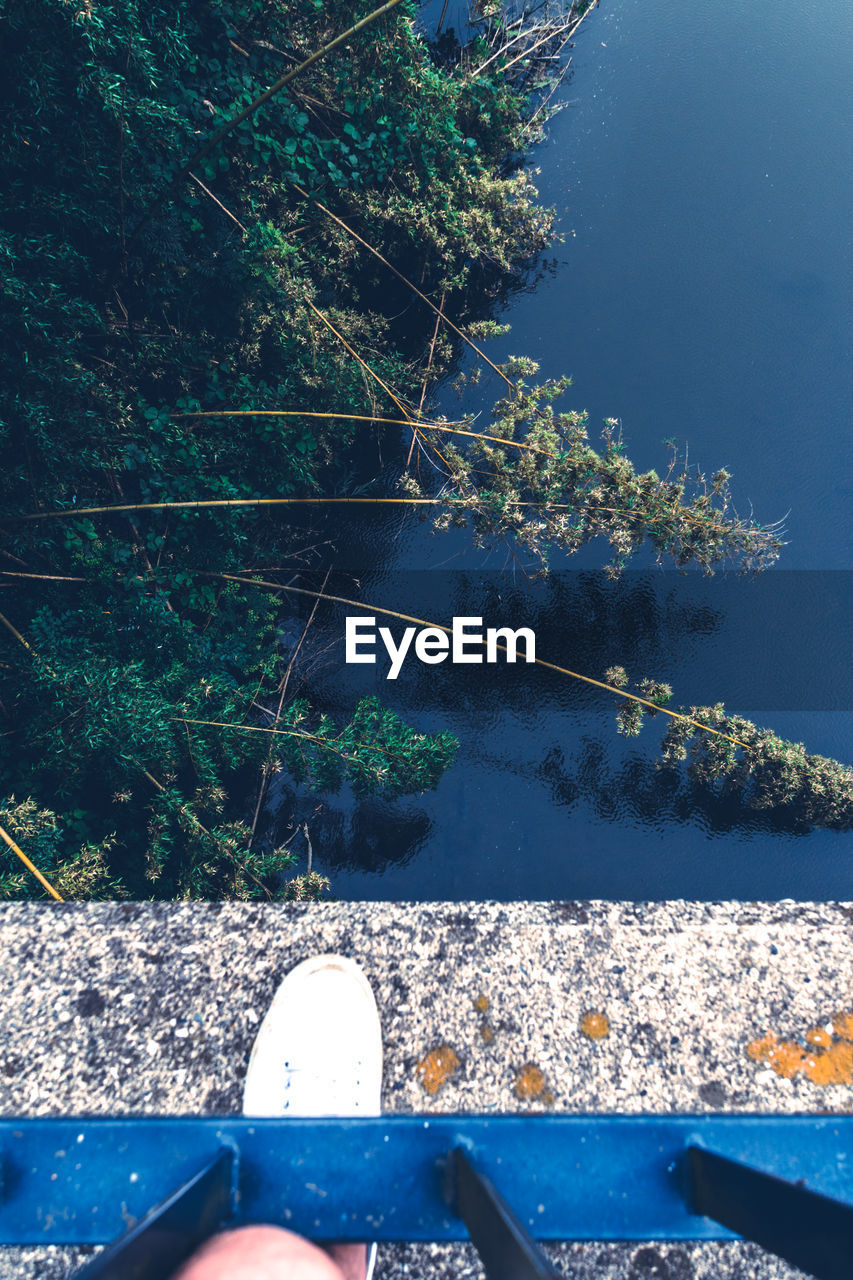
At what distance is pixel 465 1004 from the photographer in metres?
1.90

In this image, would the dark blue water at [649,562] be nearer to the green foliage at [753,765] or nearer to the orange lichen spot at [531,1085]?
the green foliage at [753,765]

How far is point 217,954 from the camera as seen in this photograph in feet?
6.49

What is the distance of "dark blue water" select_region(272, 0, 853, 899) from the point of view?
264 cm

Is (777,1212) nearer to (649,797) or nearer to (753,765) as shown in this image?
(649,797)

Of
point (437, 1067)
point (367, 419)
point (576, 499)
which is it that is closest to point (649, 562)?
point (576, 499)

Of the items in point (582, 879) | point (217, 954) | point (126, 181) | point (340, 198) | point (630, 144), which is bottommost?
point (217, 954)

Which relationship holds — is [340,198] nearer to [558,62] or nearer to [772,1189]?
[558,62]

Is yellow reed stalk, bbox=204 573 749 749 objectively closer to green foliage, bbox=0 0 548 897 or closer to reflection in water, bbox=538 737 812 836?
green foliage, bbox=0 0 548 897

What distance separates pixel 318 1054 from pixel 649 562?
7.73 feet

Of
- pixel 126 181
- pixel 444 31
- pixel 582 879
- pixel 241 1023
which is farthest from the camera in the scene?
pixel 444 31

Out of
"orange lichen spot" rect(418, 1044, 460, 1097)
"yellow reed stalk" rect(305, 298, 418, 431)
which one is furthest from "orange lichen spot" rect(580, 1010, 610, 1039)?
"yellow reed stalk" rect(305, 298, 418, 431)

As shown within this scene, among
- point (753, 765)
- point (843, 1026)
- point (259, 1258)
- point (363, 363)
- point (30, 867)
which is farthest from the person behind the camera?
point (363, 363)

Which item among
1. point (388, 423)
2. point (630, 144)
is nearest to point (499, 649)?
point (388, 423)

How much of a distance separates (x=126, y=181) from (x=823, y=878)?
3908 mm
